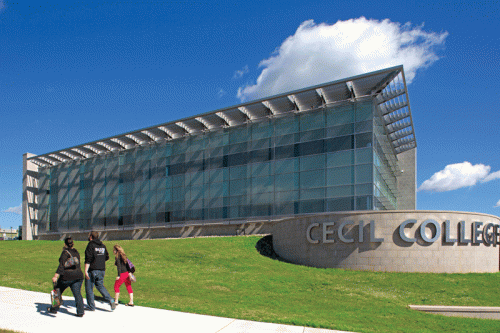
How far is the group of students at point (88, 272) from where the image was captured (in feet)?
31.7

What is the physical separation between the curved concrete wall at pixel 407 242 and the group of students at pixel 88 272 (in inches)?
473

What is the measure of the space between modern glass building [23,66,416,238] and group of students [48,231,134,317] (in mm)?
23281

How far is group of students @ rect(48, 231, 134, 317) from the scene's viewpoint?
967 cm

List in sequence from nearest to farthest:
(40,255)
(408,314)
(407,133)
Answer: (408,314)
(40,255)
(407,133)

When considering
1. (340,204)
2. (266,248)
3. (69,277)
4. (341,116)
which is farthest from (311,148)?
(69,277)

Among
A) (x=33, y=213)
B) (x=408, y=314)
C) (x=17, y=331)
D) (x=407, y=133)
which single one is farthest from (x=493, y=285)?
(x=33, y=213)

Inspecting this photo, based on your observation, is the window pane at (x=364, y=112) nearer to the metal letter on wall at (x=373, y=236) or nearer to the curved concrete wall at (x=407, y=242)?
the curved concrete wall at (x=407, y=242)

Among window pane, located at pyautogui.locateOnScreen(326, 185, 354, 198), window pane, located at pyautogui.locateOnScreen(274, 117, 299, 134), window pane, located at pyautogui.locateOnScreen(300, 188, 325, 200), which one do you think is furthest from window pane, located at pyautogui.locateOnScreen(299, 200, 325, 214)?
window pane, located at pyautogui.locateOnScreen(274, 117, 299, 134)

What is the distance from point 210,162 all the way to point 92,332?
31.4 m

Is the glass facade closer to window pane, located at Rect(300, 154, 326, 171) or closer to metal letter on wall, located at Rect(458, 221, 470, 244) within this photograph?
window pane, located at Rect(300, 154, 326, 171)

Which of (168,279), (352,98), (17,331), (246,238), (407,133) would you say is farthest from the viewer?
(407,133)

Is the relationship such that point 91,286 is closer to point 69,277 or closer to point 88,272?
point 88,272

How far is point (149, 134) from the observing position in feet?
145

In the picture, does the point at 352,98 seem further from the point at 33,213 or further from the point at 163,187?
the point at 33,213
